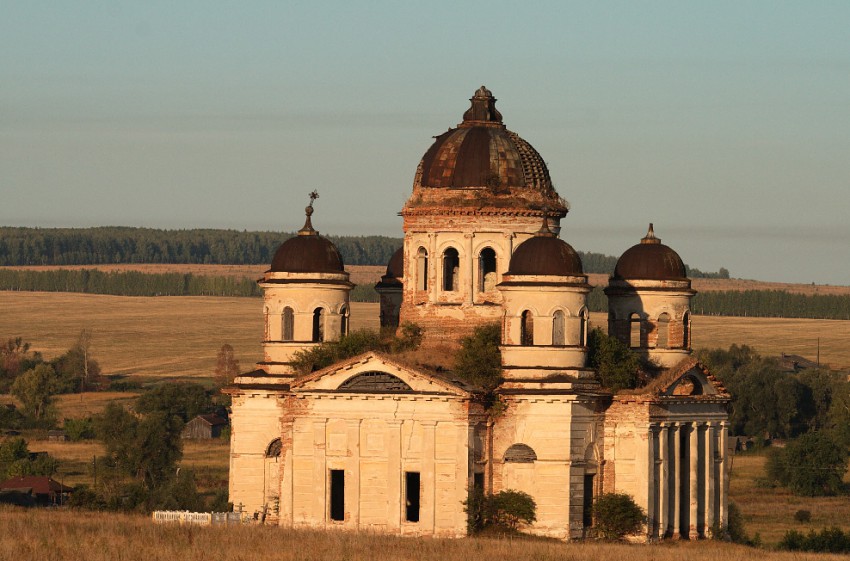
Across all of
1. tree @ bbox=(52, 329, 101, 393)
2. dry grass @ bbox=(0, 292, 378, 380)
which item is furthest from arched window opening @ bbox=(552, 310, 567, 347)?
dry grass @ bbox=(0, 292, 378, 380)

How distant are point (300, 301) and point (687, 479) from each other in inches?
514

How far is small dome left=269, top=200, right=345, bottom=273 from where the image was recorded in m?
66.6

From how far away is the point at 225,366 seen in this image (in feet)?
464

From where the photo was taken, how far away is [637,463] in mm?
63438

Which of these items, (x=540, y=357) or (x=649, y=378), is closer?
(x=540, y=357)

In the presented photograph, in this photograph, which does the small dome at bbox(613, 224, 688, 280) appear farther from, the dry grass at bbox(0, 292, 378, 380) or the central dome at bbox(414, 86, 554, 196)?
the dry grass at bbox(0, 292, 378, 380)

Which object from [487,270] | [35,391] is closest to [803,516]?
[487,270]

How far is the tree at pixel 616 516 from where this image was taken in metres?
62.6

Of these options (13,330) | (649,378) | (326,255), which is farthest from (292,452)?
(13,330)

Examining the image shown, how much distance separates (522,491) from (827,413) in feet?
186

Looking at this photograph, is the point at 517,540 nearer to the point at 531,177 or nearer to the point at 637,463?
the point at 637,463

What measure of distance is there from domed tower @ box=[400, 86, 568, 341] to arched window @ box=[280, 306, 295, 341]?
3.64 metres

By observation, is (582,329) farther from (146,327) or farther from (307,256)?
(146,327)

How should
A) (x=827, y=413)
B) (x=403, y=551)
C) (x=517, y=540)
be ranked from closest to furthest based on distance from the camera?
(x=403, y=551) → (x=517, y=540) → (x=827, y=413)
